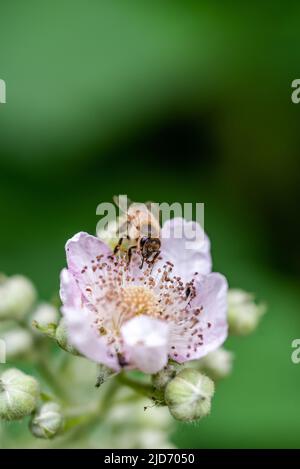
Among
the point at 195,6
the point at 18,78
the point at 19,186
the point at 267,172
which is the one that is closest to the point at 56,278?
the point at 19,186

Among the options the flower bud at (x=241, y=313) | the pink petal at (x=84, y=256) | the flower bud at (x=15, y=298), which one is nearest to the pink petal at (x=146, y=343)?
→ the pink petal at (x=84, y=256)

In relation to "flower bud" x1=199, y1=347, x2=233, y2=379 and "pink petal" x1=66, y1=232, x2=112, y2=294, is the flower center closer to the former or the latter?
"pink petal" x1=66, y1=232, x2=112, y2=294

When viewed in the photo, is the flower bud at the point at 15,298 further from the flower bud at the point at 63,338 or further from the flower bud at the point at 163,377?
the flower bud at the point at 163,377

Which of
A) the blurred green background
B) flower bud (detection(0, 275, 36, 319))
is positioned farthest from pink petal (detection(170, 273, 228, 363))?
the blurred green background

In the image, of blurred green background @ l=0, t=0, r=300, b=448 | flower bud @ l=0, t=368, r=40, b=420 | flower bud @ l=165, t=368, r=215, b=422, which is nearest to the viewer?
flower bud @ l=165, t=368, r=215, b=422

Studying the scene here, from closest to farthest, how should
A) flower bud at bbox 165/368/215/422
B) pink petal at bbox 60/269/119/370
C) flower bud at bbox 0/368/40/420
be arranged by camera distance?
pink petal at bbox 60/269/119/370, flower bud at bbox 165/368/215/422, flower bud at bbox 0/368/40/420
